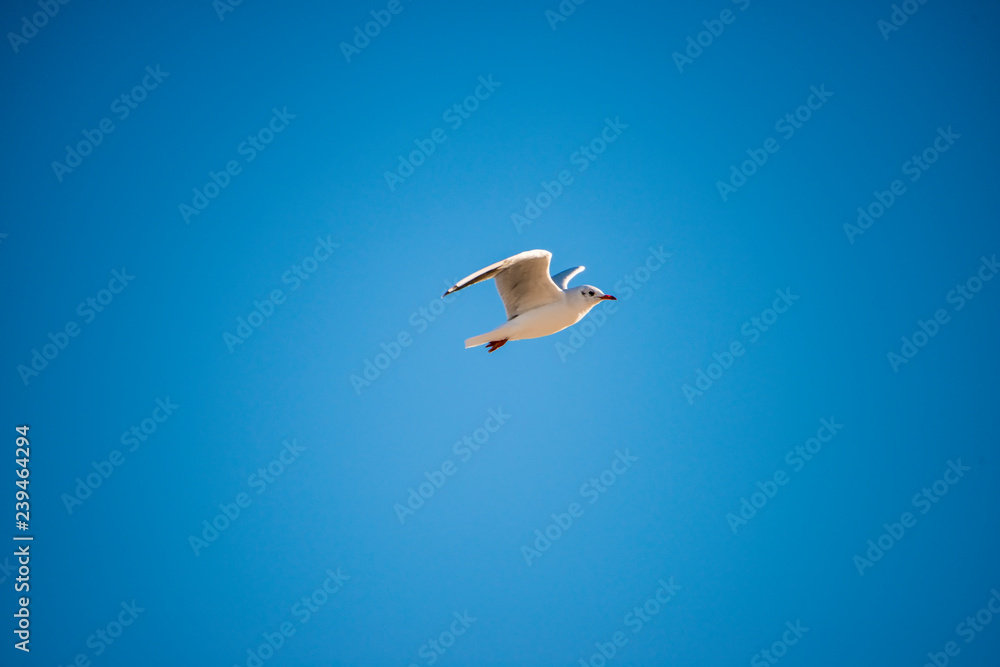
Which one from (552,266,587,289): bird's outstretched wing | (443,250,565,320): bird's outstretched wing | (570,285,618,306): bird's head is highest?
(552,266,587,289): bird's outstretched wing

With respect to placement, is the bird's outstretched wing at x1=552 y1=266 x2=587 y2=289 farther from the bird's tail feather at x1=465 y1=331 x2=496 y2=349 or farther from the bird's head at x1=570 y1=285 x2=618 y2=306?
the bird's tail feather at x1=465 y1=331 x2=496 y2=349

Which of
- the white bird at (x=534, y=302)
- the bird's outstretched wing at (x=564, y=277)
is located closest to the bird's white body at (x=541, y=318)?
the white bird at (x=534, y=302)

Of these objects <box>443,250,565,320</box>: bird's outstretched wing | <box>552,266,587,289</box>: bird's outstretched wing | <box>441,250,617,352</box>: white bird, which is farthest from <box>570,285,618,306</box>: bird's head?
<box>552,266,587,289</box>: bird's outstretched wing

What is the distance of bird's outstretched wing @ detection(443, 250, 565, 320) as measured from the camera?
9.97 meters

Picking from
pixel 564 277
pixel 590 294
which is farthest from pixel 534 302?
pixel 564 277

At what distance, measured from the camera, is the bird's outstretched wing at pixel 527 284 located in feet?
32.7

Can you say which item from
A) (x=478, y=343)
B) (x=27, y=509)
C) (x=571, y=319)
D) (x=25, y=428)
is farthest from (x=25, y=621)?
(x=571, y=319)

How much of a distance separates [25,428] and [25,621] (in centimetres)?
388

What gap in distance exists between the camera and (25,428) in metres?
15.5

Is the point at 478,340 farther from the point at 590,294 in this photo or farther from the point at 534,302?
the point at 590,294

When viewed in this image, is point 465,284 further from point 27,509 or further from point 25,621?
point 25,621

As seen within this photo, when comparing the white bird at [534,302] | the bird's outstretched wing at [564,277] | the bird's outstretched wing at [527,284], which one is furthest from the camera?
the bird's outstretched wing at [564,277]

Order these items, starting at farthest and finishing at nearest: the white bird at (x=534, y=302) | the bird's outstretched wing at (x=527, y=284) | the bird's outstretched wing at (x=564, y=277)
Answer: the bird's outstretched wing at (x=564, y=277) < the white bird at (x=534, y=302) < the bird's outstretched wing at (x=527, y=284)

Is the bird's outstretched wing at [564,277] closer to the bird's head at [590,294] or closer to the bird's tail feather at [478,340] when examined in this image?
the bird's head at [590,294]
